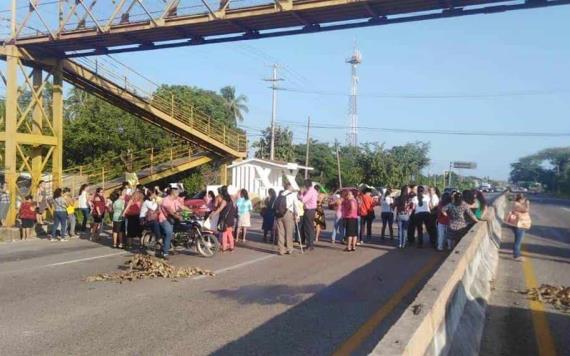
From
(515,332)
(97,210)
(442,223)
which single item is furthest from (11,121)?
(515,332)

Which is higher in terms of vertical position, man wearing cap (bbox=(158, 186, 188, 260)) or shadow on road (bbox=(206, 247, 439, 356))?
man wearing cap (bbox=(158, 186, 188, 260))

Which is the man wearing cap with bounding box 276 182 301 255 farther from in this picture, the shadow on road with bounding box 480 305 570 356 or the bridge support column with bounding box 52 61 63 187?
the bridge support column with bounding box 52 61 63 187

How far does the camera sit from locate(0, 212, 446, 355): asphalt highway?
20.4 ft

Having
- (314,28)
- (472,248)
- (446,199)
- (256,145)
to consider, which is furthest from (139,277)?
(256,145)

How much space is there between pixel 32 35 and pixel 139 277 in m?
13.8

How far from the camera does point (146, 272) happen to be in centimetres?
1053

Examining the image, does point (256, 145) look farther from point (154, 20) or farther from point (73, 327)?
point (73, 327)

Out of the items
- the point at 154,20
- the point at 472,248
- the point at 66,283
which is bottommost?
the point at 66,283

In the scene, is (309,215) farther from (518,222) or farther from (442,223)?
(518,222)

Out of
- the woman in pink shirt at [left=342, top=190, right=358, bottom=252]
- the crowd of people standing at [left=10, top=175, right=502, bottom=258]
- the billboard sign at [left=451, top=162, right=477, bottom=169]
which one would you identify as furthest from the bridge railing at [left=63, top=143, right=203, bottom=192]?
the billboard sign at [left=451, top=162, right=477, bottom=169]

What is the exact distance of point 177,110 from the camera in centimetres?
2872

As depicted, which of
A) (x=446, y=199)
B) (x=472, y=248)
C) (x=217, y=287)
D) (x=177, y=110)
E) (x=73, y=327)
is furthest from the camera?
(x=177, y=110)

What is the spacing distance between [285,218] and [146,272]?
4216mm

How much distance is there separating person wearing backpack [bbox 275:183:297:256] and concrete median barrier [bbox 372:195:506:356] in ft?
17.7
